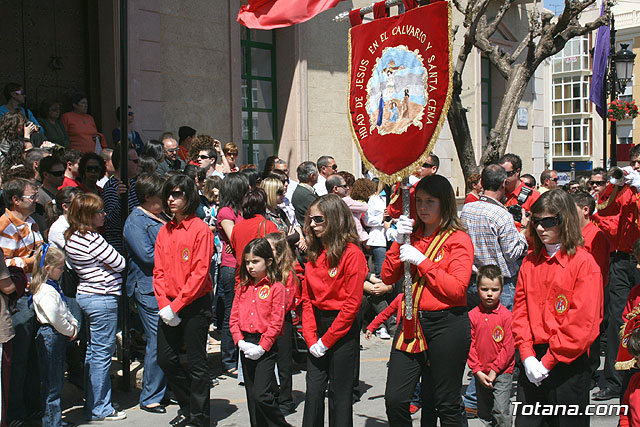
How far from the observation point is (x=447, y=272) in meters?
4.64

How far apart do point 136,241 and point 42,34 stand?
583 centimetres

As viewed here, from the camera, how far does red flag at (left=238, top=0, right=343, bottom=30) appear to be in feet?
21.5

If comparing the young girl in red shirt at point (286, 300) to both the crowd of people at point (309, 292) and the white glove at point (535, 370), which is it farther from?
the white glove at point (535, 370)

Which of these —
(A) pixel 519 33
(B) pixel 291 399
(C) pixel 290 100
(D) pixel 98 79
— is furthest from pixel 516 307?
(A) pixel 519 33

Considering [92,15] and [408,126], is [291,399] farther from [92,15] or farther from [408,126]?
[92,15]

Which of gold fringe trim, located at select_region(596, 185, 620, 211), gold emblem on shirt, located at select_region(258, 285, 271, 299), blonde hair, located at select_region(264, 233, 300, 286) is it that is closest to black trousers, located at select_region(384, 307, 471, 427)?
gold emblem on shirt, located at select_region(258, 285, 271, 299)

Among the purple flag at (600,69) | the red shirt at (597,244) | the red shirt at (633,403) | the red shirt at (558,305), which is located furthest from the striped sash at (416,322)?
the purple flag at (600,69)

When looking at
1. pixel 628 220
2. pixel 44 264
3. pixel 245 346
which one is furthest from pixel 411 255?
pixel 628 220

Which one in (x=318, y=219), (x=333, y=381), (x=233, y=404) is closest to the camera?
(x=333, y=381)

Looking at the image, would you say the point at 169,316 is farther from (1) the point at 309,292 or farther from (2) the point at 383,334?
(2) the point at 383,334

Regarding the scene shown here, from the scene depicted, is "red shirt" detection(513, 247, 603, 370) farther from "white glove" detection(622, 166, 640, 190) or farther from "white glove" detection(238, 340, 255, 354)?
"white glove" detection(622, 166, 640, 190)

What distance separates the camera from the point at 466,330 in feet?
15.3

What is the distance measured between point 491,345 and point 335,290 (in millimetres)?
1503

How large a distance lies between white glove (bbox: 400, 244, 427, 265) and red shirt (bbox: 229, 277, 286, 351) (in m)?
1.35
